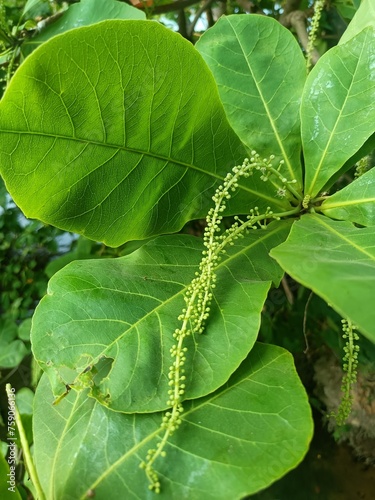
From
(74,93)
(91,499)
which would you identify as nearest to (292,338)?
(91,499)

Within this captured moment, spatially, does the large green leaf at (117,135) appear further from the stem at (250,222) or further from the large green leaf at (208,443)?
the large green leaf at (208,443)

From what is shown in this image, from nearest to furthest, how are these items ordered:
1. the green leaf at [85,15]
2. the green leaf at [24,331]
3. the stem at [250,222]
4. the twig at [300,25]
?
the stem at [250,222], the green leaf at [85,15], the twig at [300,25], the green leaf at [24,331]

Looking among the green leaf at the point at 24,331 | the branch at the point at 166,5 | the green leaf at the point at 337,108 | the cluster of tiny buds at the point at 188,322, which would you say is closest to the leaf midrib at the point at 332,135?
the green leaf at the point at 337,108

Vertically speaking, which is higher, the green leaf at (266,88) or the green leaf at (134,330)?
the green leaf at (266,88)

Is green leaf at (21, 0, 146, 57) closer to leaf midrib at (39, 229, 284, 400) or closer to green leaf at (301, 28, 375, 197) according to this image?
green leaf at (301, 28, 375, 197)

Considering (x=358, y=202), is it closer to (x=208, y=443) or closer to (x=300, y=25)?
(x=208, y=443)

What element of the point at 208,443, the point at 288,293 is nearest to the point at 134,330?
the point at 208,443
